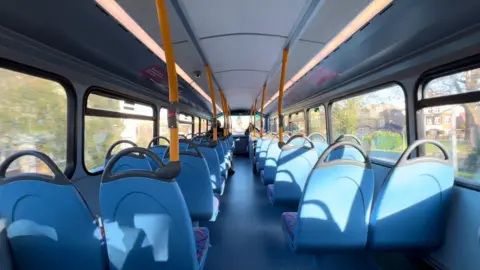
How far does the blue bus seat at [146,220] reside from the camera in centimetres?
139

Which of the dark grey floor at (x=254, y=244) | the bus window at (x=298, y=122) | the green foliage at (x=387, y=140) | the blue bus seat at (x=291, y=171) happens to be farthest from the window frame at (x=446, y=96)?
the bus window at (x=298, y=122)

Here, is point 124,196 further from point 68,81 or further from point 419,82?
point 419,82

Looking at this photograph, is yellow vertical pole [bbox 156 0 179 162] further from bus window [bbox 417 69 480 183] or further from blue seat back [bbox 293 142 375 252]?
bus window [bbox 417 69 480 183]

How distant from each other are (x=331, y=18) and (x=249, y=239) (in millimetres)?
2516

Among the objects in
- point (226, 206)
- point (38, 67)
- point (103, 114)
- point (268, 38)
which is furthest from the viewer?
point (226, 206)

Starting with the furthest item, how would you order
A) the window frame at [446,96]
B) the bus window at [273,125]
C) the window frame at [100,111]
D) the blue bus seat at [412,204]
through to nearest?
the bus window at [273,125]
the window frame at [100,111]
the window frame at [446,96]
the blue bus seat at [412,204]

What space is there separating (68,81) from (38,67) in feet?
1.52

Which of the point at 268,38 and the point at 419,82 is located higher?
the point at 268,38

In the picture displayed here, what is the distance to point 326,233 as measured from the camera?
193cm

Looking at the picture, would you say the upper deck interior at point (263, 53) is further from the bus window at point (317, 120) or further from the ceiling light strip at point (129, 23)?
the bus window at point (317, 120)

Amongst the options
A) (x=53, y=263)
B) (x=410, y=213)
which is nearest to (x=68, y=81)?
(x=53, y=263)

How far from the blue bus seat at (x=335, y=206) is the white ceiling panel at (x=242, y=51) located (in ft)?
6.80

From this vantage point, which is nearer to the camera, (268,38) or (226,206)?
(268,38)

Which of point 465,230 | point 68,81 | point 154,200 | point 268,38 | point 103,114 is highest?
point 268,38
